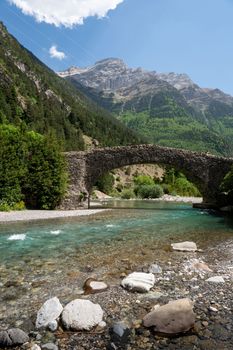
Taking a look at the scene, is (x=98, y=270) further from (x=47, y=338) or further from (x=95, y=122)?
(x=95, y=122)

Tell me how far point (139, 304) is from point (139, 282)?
41.0 inches

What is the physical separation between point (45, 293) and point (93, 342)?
258 cm

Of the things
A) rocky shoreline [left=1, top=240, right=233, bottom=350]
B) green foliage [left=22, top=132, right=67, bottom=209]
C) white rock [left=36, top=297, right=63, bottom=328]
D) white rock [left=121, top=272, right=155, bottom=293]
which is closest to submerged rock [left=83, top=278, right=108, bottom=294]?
rocky shoreline [left=1, top=240, right=233, bottom=350]

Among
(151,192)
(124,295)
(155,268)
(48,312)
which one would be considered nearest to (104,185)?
(151,192)

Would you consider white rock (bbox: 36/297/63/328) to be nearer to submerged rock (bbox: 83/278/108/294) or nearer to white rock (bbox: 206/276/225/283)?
submerged rock (bbox: 83/278/108/294)

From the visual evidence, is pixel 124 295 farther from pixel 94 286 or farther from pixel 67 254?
pixel 67 254

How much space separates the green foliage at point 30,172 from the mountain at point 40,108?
5530cm

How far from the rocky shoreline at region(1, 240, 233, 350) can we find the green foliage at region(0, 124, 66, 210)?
17.6 m

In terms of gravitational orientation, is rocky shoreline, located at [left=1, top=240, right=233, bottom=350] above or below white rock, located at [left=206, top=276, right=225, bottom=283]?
below

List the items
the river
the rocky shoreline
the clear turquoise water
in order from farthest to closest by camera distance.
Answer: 1. the clear turquoise water
2. the river
3. the rocky shoreline

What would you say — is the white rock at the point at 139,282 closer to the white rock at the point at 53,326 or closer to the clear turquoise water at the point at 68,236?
the white rock at the point at 53,326

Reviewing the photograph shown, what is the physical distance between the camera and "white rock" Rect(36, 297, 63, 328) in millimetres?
6379

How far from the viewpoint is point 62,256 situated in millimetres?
11742

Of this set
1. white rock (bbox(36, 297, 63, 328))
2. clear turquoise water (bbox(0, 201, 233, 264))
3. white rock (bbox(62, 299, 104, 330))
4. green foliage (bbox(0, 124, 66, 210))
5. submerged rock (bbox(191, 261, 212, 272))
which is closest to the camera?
white rock (bbox(62, 299, 104, 330))
